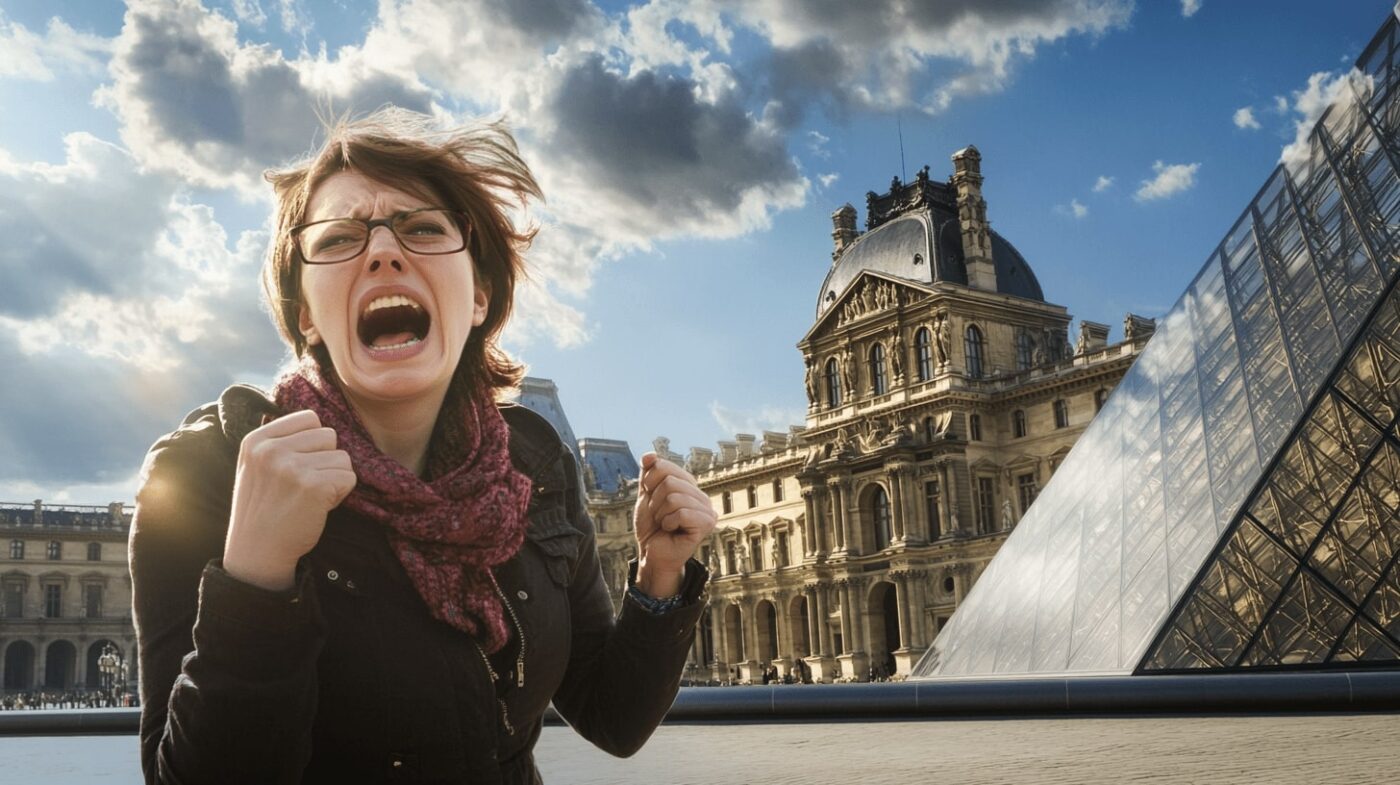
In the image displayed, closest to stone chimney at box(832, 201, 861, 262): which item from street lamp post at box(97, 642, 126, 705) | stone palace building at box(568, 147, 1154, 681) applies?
stone palace building at box(568, 147, 1154, 681)

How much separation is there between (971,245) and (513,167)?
50.4 m

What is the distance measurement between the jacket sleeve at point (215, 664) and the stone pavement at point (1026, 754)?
16.8 feet

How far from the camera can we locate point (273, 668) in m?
1.59

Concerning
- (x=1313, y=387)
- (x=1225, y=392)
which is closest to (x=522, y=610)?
(x=1313, y=387)

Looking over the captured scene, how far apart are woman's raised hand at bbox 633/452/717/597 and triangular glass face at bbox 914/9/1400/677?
1150 centimetres

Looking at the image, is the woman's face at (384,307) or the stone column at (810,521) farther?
the stone column at (810,521)

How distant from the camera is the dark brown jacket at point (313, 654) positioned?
1.58 metres

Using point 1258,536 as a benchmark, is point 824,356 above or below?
above

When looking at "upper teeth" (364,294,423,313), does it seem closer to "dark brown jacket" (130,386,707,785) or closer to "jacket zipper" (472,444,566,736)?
"dark brown jacket" (130,386,707,785)

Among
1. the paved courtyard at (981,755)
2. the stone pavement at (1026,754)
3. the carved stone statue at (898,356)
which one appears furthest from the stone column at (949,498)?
the stone pavement at (1026,754)

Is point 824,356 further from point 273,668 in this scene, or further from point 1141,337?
point 273,668

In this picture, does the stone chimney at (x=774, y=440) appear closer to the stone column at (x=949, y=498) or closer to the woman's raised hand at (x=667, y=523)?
the stone column at (x=949, y=498)

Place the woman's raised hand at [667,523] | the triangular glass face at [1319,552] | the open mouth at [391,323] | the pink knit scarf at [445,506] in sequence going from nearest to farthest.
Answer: the pink knit scarf at [445,506]
the open mouth at [391,323]
the woman's raised hand at [667,523]
the triangular glass face at [1319,552]

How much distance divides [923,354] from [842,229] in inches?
416
